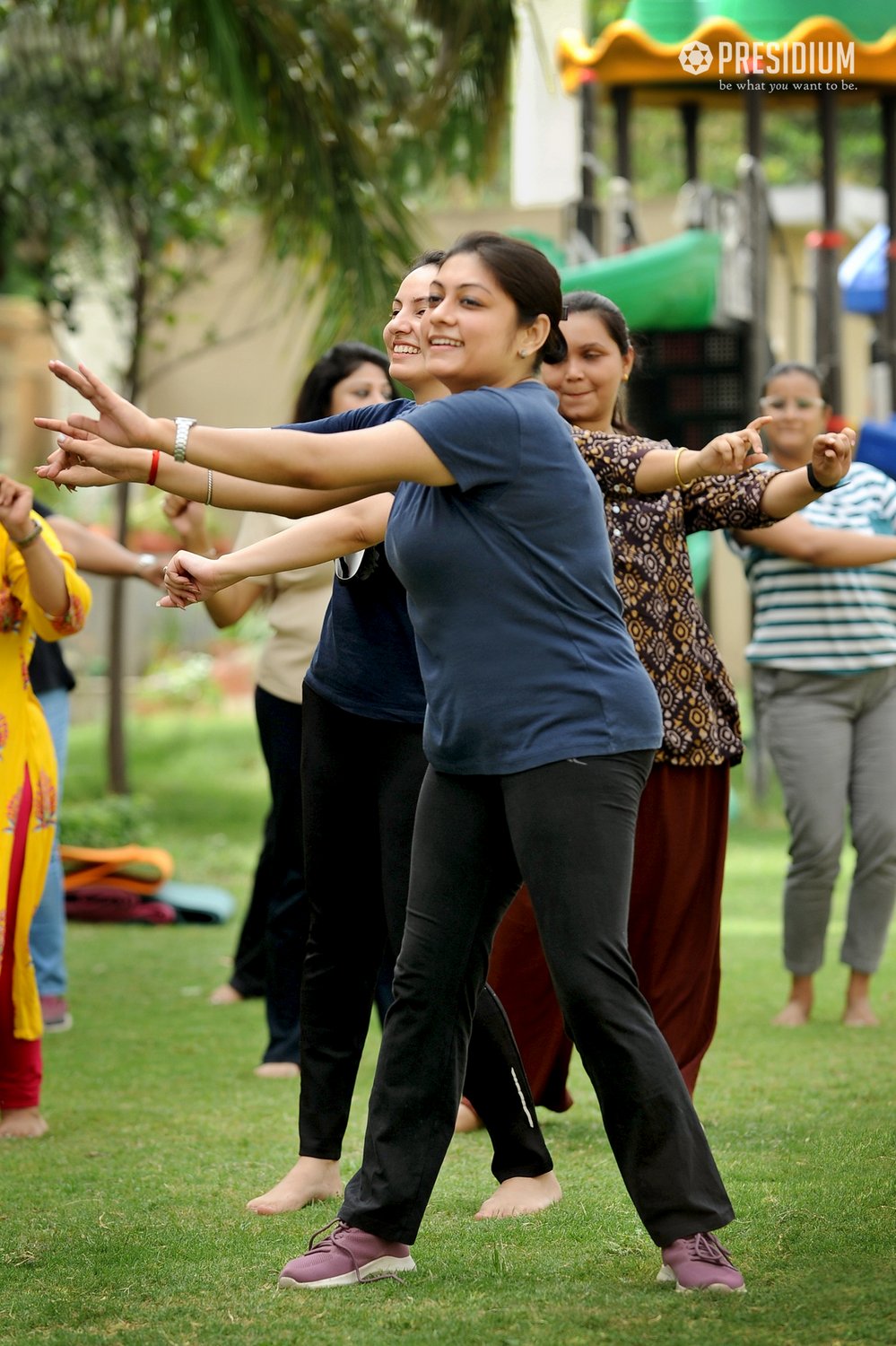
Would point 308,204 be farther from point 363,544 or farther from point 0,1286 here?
point 0,1286

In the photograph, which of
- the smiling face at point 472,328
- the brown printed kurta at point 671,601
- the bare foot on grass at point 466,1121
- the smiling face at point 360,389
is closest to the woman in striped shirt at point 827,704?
the smiling face at point 360,389

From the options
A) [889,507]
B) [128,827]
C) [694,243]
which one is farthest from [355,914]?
[694,243]

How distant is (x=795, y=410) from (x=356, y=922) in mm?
3054

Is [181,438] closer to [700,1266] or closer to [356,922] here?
[356,922]

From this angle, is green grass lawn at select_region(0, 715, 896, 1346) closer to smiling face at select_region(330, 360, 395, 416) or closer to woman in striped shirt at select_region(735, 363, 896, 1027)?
woman in striped shirt at select_region(735, 363, 896, 1027)

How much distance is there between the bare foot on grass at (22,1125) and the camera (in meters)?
4.83

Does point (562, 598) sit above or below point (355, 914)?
above

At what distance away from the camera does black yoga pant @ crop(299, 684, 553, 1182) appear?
12.7 feet

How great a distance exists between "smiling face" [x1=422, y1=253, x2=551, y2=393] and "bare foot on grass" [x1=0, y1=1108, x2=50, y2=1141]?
8.55 ft

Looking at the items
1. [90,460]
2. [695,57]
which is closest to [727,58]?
[695,57]

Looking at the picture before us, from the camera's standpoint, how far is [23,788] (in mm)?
4719

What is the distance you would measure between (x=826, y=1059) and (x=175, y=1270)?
108 inches

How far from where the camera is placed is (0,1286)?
11.4ft

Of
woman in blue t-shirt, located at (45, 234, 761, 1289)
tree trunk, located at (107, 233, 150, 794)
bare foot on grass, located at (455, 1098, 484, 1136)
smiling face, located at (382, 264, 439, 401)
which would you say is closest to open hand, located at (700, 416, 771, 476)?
woman in blue t-shirt, located at (45, 234, 761, 1289)
